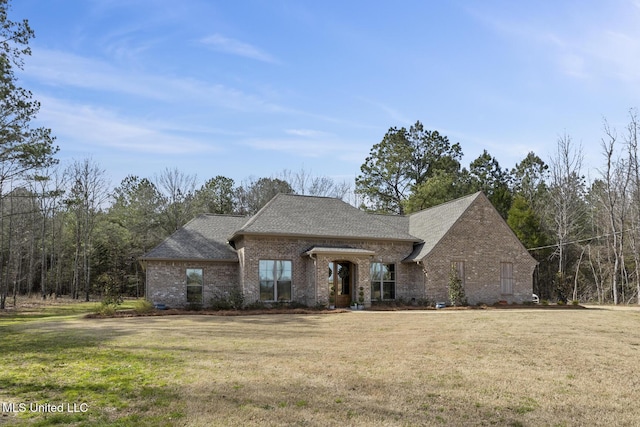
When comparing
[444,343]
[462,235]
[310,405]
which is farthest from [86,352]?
[462,235]

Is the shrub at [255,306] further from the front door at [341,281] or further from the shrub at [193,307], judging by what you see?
the front door at [341,281]

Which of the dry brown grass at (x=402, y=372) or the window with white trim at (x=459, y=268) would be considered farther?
the window with white trim at (x=459, y=268)

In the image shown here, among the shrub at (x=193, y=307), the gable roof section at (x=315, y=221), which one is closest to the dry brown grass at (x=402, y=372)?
the shrub at (x=193, y=307)

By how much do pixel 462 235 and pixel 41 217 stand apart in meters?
35.1

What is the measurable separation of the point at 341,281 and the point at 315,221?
11.0ft

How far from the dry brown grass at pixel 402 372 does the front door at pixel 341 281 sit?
27.4 ft

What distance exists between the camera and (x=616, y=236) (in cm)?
3653

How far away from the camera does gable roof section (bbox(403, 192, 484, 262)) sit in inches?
1024

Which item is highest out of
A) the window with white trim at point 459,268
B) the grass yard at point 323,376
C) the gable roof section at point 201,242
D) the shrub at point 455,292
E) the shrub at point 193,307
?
the gable roof section at point 201,242

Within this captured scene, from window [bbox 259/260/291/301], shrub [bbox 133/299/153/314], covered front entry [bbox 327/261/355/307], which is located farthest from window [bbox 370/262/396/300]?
A: shrub [bbox 133/299/153/314]

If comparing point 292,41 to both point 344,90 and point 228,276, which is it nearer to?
point 344,90

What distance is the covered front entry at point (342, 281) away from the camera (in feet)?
81.7

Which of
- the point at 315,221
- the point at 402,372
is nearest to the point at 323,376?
the point at 402,372

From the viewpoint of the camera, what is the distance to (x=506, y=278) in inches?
1069
